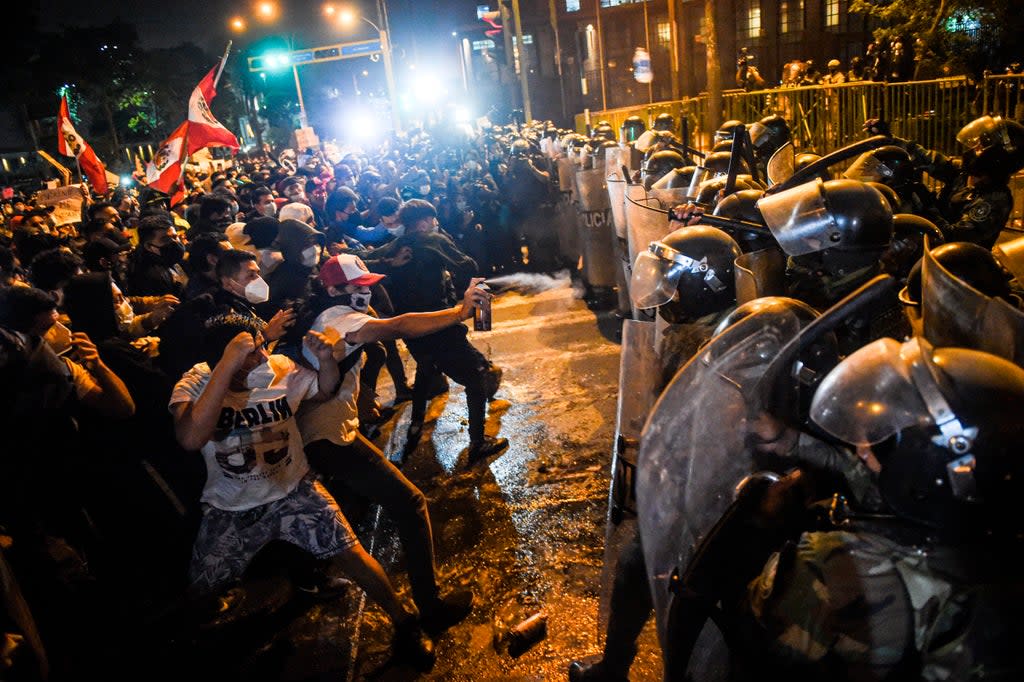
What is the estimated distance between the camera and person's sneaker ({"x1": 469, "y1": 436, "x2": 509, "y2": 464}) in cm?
580

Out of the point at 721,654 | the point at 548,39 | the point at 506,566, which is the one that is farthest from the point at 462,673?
the point at 548,39

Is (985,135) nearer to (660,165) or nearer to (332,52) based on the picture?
(660,165)

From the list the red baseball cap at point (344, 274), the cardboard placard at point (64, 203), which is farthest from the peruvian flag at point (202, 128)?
the red baseball cap at point (344, 274)

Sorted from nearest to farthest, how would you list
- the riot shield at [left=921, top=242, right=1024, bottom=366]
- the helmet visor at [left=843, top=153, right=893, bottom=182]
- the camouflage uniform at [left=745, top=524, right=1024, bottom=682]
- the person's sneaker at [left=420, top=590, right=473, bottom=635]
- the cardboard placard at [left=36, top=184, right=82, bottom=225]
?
the camouflage uniform at [left=745, top=524, right=1024, bottom=682], the riot shield at [left=921, top=242, right=1024, bottom=366], the person's sneaker at [left=420, top=590, right=473, bottom=635], the helmet visor at [left=843, top=153, right=893, bottom=182], the cardboard placard at [left=36, top=184, right=82, bottom=225]

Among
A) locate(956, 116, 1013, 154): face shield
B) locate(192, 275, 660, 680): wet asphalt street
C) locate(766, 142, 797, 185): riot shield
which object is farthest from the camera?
locate(766, 142, 797, 185): riot shield

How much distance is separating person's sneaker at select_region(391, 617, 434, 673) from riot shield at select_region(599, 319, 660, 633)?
37.6 inches

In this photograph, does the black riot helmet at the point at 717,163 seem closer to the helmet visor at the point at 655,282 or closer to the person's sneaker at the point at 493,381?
the person's sneaker at the point at 493,381

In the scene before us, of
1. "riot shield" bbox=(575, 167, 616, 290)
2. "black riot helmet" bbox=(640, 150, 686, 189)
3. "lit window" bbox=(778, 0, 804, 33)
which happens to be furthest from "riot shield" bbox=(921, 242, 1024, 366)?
"lit window" bbox=(778, 0, 804, 33)

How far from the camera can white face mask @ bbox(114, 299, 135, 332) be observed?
200 inches

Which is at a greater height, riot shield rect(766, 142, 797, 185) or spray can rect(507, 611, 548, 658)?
riot shield rect(766, 142, 797, 185)

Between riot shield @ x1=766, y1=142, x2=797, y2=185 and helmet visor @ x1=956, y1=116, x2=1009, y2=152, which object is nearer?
helmet visor @ x1=956, y1=116, x2=1009, y2=152

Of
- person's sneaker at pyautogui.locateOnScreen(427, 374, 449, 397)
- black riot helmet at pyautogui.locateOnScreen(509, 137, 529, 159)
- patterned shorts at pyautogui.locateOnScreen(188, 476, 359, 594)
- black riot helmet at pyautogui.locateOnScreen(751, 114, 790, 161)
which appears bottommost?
person's sneaker at pyautogui.locateOnScreen(427, 374, 449, 397)

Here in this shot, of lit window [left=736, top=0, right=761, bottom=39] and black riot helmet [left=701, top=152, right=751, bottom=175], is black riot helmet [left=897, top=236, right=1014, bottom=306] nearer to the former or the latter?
black riot helmet [left=701, top=152, right=751, bottom=175]

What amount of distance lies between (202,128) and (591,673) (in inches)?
342
